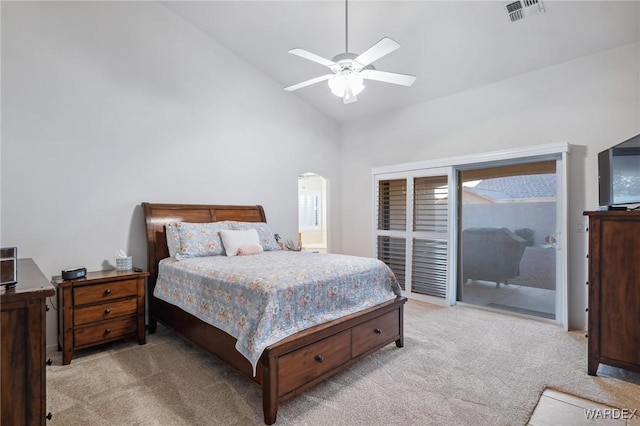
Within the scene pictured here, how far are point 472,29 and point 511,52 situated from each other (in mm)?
600

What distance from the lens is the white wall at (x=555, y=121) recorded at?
3.33 metres

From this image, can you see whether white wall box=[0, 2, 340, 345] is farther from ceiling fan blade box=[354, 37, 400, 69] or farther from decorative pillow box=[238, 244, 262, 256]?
ceiling fan blade box=[354, 37, 400, 69]

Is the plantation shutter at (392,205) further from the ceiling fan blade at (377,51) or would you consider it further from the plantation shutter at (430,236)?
the ceiling fan blade at (377,51)

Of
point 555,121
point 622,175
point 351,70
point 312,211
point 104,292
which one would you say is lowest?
point 104,292

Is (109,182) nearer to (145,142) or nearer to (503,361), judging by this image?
(145,142)

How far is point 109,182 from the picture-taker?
345 centimetres

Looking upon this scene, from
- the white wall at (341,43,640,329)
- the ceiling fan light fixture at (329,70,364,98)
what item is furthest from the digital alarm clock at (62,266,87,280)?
the white wall at (341,43,640,329)

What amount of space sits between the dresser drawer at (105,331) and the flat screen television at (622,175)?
14.6ft

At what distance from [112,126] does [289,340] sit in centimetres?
303

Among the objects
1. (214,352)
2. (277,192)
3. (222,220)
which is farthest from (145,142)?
(214,352)

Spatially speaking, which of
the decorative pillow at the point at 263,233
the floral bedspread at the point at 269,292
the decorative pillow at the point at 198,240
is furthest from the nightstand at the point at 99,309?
the decorative pillow at the point at 263,233

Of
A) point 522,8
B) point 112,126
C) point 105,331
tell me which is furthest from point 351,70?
point 105,331

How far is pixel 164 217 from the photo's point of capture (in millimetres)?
3734

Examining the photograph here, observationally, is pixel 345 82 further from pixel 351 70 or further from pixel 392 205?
pixel 392 205
